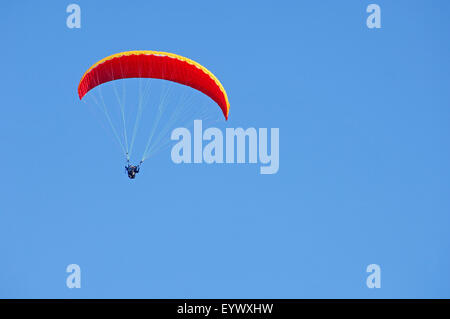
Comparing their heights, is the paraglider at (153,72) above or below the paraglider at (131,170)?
above

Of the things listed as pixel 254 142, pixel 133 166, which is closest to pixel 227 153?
pixel 254 142

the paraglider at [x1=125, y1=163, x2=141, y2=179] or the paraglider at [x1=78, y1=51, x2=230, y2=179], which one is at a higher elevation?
the paraglider at [x1=78, y1=51, x2=230, y2=179]

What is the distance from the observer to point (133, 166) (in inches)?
865

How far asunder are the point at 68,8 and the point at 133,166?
5670 mm

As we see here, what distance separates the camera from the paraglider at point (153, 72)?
20.7 meters

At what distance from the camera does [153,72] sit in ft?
70.4

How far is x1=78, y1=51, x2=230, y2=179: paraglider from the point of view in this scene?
20719 millimetres
